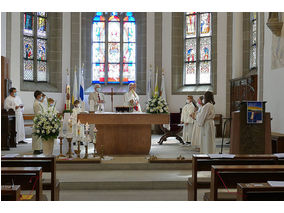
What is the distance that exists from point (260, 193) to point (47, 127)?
21.6 feet

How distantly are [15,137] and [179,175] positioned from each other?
5960mm

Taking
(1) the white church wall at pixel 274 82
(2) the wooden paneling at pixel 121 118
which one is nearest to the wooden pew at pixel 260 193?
(2) the wooden paneling at pixel 121 118

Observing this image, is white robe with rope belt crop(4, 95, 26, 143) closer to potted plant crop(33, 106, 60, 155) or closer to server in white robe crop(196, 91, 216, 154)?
potted plant crop(33, 106, 60, 155)

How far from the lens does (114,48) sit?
17.3 metres

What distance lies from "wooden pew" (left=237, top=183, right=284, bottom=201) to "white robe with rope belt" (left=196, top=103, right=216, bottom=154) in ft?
19.6

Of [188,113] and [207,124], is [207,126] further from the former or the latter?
[188,113]

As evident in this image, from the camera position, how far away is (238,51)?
1472cm

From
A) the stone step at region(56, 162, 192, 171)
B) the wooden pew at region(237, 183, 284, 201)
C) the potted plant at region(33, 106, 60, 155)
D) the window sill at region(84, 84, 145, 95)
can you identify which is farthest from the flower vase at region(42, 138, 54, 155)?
the window sill at region(84, 84, 145, 95)

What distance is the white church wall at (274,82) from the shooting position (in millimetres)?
9695

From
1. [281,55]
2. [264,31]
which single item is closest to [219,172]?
[281,55]

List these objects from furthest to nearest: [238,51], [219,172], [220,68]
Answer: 1. [220,68]
2. [238,51]
3. [219,172]

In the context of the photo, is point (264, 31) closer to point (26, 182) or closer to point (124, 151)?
point (124, 151)

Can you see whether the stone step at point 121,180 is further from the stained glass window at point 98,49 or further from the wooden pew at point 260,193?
the stained glass window at point 98,49

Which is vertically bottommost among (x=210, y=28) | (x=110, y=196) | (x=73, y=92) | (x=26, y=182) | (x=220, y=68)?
(x=110, y=196)
